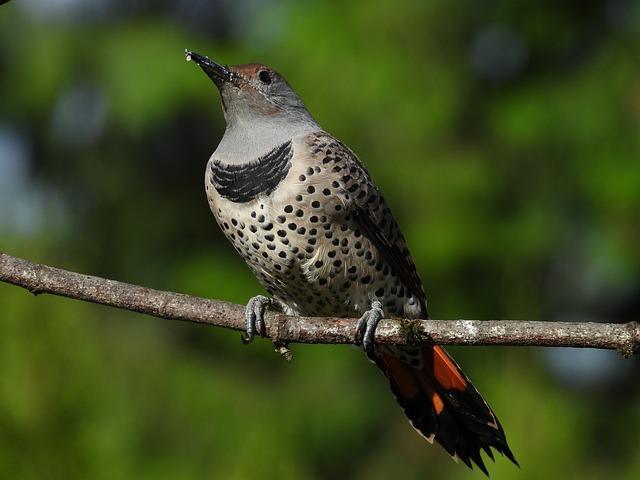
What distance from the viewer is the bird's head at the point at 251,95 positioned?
483 cm

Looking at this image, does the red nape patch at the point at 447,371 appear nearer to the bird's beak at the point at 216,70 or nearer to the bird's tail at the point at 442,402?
the bird's tail at the point at 442,402

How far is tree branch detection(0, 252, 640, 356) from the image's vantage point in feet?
11.9

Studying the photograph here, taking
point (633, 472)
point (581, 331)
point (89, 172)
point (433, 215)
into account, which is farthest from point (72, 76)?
point (581, 331)

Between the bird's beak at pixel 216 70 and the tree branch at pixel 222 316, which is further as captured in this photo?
the bird's beak at pixel 216 70

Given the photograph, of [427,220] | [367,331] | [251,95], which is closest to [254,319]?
[367,331]

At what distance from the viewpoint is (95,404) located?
15.5ft

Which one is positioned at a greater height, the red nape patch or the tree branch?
the tree branch

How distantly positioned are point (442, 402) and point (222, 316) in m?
1.32

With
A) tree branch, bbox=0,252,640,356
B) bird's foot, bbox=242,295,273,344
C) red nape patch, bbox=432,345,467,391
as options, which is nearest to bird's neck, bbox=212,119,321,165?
bird's foot, bbox=242,295,273,344

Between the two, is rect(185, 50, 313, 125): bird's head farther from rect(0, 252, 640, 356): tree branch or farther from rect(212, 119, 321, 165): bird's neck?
rect(0, 252, 640, 356): tree branch

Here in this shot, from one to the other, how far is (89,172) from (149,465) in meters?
3.03

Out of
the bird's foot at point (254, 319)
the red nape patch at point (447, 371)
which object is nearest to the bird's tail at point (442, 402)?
the red nape patch at point (447, 371)

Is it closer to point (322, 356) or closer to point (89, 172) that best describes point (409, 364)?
point (322, 356)

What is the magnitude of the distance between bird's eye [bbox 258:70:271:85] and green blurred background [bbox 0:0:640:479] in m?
1.60
